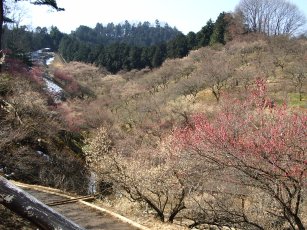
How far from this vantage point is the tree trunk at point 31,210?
215cm

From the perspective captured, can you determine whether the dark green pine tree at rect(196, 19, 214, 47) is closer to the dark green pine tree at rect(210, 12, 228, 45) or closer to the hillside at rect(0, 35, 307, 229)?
the dark green pine tree at rect(210, 12, 228, 45)

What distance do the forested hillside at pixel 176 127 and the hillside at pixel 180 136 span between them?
7 cm

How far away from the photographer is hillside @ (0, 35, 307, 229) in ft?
32.8

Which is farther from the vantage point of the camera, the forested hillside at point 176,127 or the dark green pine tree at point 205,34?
the dark green pine tree at point 205,34

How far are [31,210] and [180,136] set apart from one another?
17.2 metres

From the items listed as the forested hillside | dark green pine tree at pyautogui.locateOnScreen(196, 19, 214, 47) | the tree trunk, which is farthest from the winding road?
dark green pine tree at pyautogui.locateOnScreen(196, 19, 214, 47)

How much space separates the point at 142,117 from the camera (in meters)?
37.2

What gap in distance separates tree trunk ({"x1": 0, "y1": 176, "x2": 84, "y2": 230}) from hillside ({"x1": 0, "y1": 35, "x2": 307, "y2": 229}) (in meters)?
6.53

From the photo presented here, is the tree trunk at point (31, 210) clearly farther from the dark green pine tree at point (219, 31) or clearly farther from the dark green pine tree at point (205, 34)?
the dark green pine tree at point (205, 34)

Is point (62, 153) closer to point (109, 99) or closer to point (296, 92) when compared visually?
point (296, 92)

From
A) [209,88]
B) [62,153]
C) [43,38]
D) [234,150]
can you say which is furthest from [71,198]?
[43,38]

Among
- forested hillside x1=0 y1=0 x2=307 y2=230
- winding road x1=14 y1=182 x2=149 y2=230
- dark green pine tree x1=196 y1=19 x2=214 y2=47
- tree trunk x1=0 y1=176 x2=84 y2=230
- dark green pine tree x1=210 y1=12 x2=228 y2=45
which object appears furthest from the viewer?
dark green pine tree x1=196 y1=19 x2=214 y2=47

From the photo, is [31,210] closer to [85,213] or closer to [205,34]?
[85,213]

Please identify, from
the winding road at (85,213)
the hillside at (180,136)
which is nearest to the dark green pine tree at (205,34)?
the hillside at (180,136)
